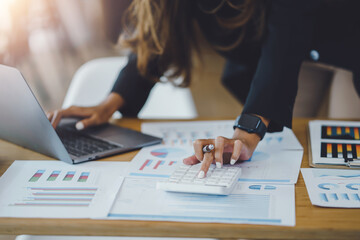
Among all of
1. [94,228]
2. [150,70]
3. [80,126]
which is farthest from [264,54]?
[94,228]

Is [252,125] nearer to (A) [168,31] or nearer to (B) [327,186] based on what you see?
(B) [327,186]

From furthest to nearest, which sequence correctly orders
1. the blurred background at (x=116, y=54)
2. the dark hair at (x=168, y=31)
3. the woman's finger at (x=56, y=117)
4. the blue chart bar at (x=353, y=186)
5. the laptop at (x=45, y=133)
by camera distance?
the blurred background at (x=116, y=54) → the dark hair at (x=168, y=31) → the woman's finger at (x=56, y=117) → the laptop at (x=45, y=133) → the blue chart bar at (x=353, y=186)

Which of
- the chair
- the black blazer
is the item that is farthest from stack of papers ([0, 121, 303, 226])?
the chair

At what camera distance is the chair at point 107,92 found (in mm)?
1571

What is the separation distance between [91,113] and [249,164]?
0.51 metres

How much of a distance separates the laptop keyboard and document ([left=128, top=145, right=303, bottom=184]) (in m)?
0.10

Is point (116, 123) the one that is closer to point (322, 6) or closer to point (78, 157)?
point (78, 157)

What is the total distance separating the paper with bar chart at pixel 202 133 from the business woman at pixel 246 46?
0.05 meters

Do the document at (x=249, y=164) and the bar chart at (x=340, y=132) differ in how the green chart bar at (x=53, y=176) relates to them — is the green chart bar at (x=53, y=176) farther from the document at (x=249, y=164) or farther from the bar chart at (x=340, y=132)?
the bar chart at (x=340, y=132)

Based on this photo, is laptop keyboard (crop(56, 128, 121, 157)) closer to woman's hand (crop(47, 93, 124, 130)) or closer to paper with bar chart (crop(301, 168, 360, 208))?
woman's hand (crop(47, 93, 124, 130))

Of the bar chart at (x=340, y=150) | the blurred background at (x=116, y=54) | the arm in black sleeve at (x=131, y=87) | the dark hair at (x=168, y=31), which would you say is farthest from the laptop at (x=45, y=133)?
the blurred background at (x=116, y=54)

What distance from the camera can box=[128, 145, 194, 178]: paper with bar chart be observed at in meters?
0.82

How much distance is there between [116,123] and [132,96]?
11cm

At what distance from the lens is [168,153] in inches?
36.8
